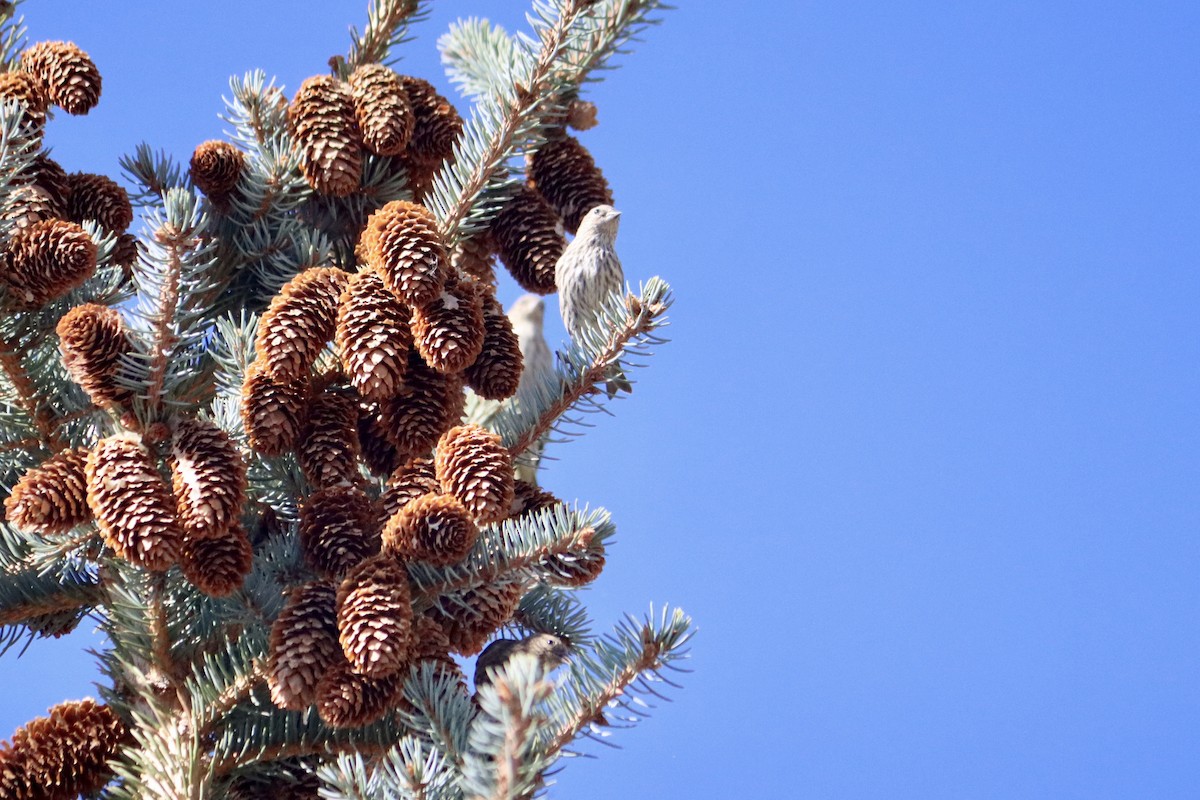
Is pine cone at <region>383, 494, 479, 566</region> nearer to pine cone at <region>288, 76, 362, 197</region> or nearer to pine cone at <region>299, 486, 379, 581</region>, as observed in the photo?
pine cone at <region>299, 486, 379, 581</region>

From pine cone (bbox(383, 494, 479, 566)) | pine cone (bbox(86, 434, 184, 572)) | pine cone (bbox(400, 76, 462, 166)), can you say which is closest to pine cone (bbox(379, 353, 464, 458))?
pine cone (bbox(383, 494, 479, 566))

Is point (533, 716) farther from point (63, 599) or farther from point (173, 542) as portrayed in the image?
point (63, 599)

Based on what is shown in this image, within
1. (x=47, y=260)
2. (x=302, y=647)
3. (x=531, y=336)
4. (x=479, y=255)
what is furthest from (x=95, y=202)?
(x=531, y=336)

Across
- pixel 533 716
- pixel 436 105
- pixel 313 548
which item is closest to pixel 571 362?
pixel 313 548

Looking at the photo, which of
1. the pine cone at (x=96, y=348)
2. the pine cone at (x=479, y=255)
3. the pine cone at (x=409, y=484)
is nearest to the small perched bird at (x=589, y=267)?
the pine cone at (x=479, y=255)

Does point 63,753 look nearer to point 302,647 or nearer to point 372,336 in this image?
point 302,647
